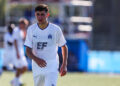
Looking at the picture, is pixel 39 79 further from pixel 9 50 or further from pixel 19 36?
pixel 9 50

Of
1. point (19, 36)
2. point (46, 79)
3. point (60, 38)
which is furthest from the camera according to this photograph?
point (19, 36)

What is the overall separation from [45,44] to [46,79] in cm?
69

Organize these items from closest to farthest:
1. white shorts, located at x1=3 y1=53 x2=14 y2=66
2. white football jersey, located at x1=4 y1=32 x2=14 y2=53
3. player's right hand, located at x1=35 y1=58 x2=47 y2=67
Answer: player's right hand, located at x1=35 y1=58 x2=47 y2=67 < white football jersey, located at x1=4 y1=32 x2=14 y2=53 < white shorts, located at x1=3 y1=53 x2=14 y2=66

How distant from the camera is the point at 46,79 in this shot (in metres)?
9.65

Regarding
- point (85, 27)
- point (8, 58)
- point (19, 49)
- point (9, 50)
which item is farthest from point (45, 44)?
point (85, 27)

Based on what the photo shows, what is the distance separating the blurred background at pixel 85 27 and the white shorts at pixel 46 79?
13090 mm

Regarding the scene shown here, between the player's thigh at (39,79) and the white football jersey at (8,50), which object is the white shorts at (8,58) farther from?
the player's thigh at (39,79)

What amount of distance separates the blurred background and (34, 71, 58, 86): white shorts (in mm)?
13090

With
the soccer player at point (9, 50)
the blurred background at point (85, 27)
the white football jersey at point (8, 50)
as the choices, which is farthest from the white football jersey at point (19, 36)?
the blurred background at point (85, 27)

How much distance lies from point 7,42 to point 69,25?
63.1ft

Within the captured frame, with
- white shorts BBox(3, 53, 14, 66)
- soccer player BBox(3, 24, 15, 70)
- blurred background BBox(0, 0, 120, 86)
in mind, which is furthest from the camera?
blurred background BBox(0, 0, 120, 86)

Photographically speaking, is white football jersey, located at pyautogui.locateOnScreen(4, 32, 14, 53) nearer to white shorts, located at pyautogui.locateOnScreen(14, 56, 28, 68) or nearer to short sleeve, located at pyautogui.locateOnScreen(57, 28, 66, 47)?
white shorts, located at pyautogui.locateOnScreen(14, 56, 28, 68)

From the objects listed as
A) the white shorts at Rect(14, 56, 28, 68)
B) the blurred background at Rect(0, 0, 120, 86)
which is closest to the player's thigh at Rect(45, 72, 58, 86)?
the white shorts at Rect(14, 56, 28, 68)

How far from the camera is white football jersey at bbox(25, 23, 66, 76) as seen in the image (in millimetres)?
9680
